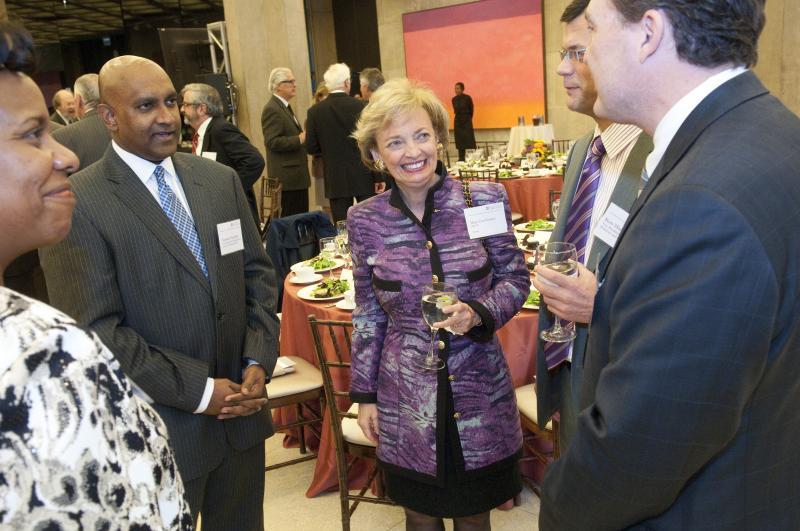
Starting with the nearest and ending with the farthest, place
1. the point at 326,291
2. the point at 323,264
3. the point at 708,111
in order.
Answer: the point at 708,111 → the point at 326,291 → the point at 323,264

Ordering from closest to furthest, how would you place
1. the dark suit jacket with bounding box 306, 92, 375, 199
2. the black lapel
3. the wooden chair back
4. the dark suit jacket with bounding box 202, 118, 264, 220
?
the black lapel, the wooden chair back, the dark suit jacket with bounding box 202, 118, 264, 220, the dark suit jacket with bounding box 306, 92, 375, 199

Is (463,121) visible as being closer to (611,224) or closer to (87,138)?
(87,138)

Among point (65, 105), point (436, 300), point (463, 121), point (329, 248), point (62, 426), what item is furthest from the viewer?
point (463, 121)

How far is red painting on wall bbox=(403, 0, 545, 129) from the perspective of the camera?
12.2 m

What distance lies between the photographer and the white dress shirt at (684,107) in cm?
106

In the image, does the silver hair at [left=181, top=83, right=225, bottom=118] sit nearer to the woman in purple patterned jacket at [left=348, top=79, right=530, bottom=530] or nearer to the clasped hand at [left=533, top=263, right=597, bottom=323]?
the woman in purple patterned jacket at [left=348, top=79, right=530, bottom=530]

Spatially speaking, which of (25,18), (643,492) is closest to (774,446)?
(643,492)

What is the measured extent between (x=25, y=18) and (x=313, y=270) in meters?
12.2

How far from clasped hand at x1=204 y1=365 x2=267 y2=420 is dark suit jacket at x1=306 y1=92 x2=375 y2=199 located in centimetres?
499

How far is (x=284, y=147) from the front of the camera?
7.21m

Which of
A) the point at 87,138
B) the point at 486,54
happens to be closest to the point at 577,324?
the point at 87,138

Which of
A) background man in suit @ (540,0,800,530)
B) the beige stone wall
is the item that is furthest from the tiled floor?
the beige stone wall

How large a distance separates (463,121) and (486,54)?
1491mm

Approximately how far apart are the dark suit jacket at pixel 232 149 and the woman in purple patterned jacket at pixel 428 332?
3.84 metres
